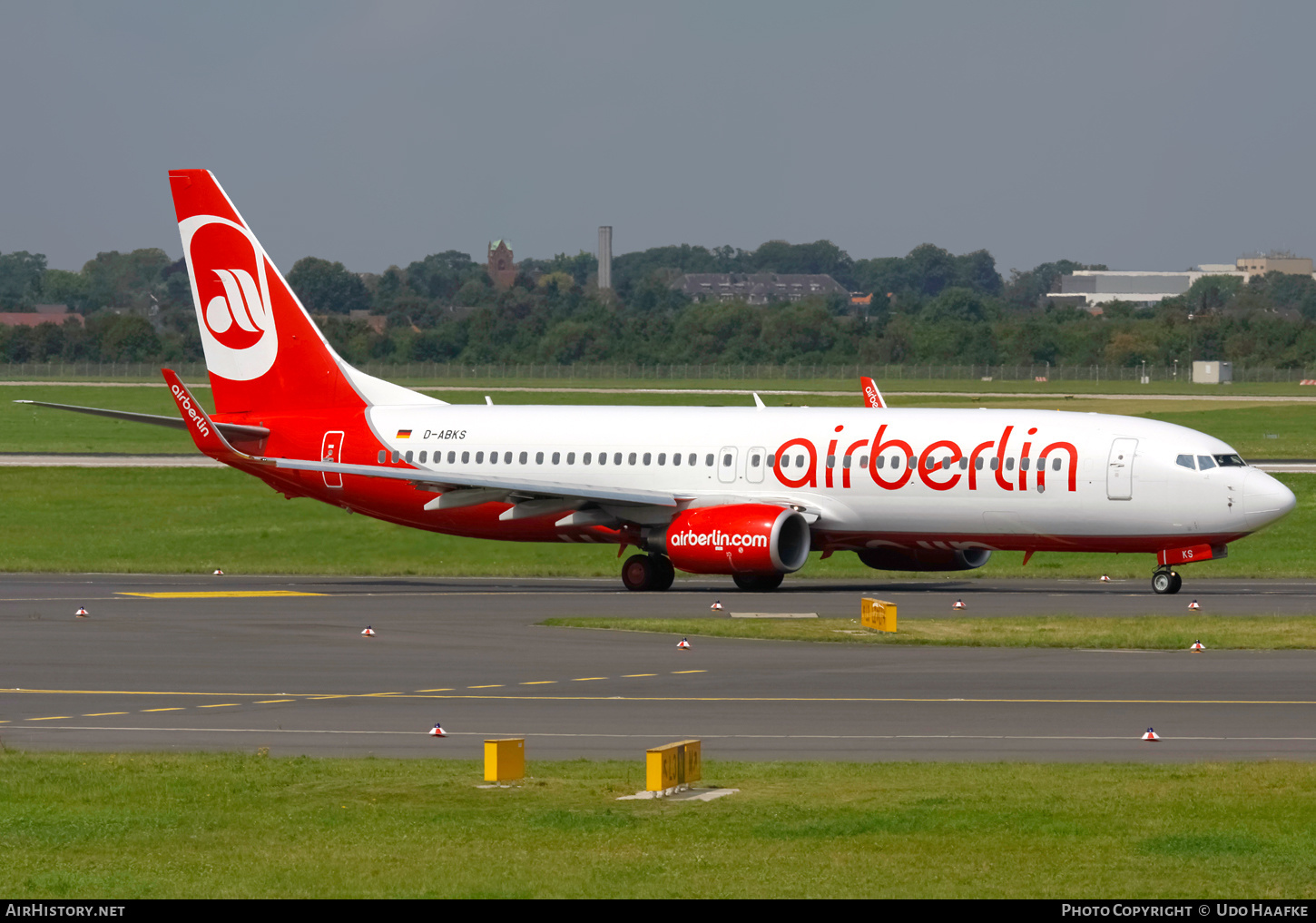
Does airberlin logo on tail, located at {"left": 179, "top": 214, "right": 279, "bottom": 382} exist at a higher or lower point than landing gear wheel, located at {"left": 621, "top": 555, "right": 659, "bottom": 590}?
higher

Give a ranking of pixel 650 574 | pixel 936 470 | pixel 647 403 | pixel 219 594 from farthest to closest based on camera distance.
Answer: pixel 647 403 < pixel 650 574 < pixel 219 594 < pixel 936 470

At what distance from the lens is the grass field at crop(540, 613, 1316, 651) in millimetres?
33281

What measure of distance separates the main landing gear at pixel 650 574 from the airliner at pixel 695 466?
5cm

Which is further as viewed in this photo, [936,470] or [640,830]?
[936,470]

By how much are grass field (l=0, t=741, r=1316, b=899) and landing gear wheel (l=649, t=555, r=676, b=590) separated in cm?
2353

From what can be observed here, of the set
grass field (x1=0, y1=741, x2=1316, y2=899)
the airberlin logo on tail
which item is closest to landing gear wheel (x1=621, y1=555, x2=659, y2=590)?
the airberlin logo on tail

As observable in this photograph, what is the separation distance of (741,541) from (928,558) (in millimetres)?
4927

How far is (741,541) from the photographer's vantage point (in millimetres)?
43000

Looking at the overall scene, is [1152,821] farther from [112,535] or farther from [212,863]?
[112,535]

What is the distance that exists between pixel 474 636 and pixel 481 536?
13.1 m

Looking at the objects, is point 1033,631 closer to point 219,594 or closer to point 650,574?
point 650,574

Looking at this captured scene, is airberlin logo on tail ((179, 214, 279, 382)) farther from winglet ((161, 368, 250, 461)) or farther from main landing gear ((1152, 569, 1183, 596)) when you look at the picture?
main landing gear ((1152, 569, 1183, 596))

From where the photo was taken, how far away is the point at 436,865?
51.7 ft

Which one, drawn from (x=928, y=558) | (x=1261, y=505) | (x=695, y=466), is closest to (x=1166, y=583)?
(x=1261, y=505)
